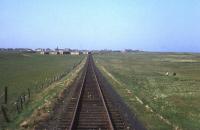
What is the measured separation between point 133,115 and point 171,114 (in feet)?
8.71

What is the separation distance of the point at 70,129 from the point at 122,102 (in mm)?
11785

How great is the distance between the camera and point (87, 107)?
22.9 meters

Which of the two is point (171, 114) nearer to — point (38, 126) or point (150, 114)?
point (150, 114)

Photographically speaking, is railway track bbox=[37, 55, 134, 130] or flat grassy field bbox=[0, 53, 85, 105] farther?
flat grassy field bbox=[0, 53, 85, 105]

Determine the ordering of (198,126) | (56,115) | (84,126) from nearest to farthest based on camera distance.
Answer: (84,126) → (198,126) → (56,115)

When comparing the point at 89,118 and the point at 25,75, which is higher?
the point at 89,118

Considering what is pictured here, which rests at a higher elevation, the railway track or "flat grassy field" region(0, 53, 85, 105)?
the railway track

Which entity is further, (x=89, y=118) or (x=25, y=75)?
(x=25, y=75)

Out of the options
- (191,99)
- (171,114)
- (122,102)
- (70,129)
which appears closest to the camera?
(70,129)

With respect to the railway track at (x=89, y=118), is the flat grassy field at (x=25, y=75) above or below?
below

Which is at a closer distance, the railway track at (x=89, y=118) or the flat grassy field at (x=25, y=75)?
the railway track at (x=89, y=118)

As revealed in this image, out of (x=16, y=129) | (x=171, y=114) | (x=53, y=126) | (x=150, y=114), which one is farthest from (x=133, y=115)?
(x=16, y=129)

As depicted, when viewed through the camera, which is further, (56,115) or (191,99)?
(191,99)

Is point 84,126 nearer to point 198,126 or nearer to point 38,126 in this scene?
point 38,126
